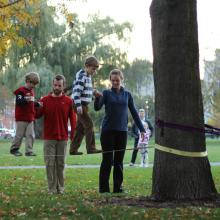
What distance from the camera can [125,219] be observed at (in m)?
6.54

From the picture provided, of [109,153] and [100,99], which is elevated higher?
[100,99]

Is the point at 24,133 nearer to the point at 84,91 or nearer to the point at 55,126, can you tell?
the point at 55,126

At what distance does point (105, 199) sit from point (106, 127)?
1.52m

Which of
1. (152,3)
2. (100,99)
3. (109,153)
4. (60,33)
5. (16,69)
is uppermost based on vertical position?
(60,33)

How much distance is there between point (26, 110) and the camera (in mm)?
10344

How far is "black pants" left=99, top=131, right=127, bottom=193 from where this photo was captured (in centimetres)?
938

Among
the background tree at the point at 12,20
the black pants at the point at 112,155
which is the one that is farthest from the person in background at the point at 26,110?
the background tree at the point at 12,20

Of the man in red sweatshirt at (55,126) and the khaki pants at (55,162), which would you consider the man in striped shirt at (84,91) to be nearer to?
the man in red sweatshirt at (55,126)

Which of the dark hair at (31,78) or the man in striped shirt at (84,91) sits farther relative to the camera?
the dark hair at (31,78)

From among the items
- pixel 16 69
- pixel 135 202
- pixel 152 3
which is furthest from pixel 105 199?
pixel 16 69

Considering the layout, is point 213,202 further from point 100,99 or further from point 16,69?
point 16,69

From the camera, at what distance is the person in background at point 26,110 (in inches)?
396

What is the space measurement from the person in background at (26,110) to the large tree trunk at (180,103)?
2748 mm

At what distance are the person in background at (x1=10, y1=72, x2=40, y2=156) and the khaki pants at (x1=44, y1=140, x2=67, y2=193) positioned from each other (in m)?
0.77
